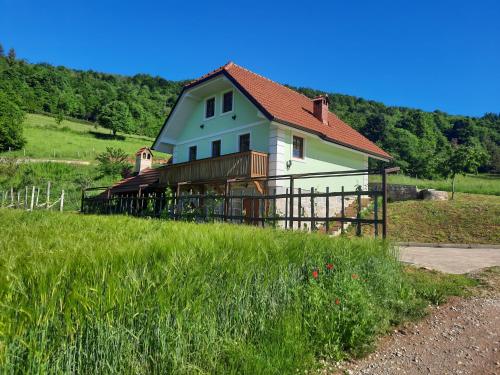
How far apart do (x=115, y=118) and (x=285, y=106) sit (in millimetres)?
62799

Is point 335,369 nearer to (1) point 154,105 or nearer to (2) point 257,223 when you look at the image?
(2) point 257,223

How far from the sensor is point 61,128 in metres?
67.3

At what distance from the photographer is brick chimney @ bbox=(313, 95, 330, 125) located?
2191 cm

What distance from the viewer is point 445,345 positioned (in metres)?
4.11

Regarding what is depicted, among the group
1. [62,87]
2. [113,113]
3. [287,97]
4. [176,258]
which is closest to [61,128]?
[113,113]

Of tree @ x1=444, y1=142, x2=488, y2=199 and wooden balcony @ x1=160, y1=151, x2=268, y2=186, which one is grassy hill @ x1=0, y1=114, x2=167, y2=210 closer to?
wooden balcony @ x1=160, y1=151, x2=268, y2=186

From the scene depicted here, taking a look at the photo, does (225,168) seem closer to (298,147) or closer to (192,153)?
(298,147)

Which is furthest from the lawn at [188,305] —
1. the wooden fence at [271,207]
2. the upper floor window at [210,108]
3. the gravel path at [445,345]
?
the upper floor window at [210,108]

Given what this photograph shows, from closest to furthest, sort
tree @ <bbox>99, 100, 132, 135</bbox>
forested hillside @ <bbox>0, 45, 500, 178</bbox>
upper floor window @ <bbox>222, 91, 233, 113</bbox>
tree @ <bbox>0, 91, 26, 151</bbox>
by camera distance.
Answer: upper floor window @ <bbox>222, 91, 233, 113</bbox> → tree @ <bbox>0, 91, 26, 151</bbox> → forested hillside @ <bbox>0, 45, 500, 178</bbox> → tree @ <bbox>99, 100, 132, 135</bbox>

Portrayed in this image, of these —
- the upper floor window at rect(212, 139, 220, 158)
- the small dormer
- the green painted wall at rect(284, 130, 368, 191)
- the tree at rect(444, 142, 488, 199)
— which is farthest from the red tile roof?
the small dormer

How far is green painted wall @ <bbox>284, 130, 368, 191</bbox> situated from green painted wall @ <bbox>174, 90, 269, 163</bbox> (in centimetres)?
164

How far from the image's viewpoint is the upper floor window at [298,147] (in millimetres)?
18766

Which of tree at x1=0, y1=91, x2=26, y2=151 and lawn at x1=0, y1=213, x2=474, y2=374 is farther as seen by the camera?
tree at x1=0, y1=91, x2=26, y2=151

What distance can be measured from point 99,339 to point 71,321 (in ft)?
0.81
